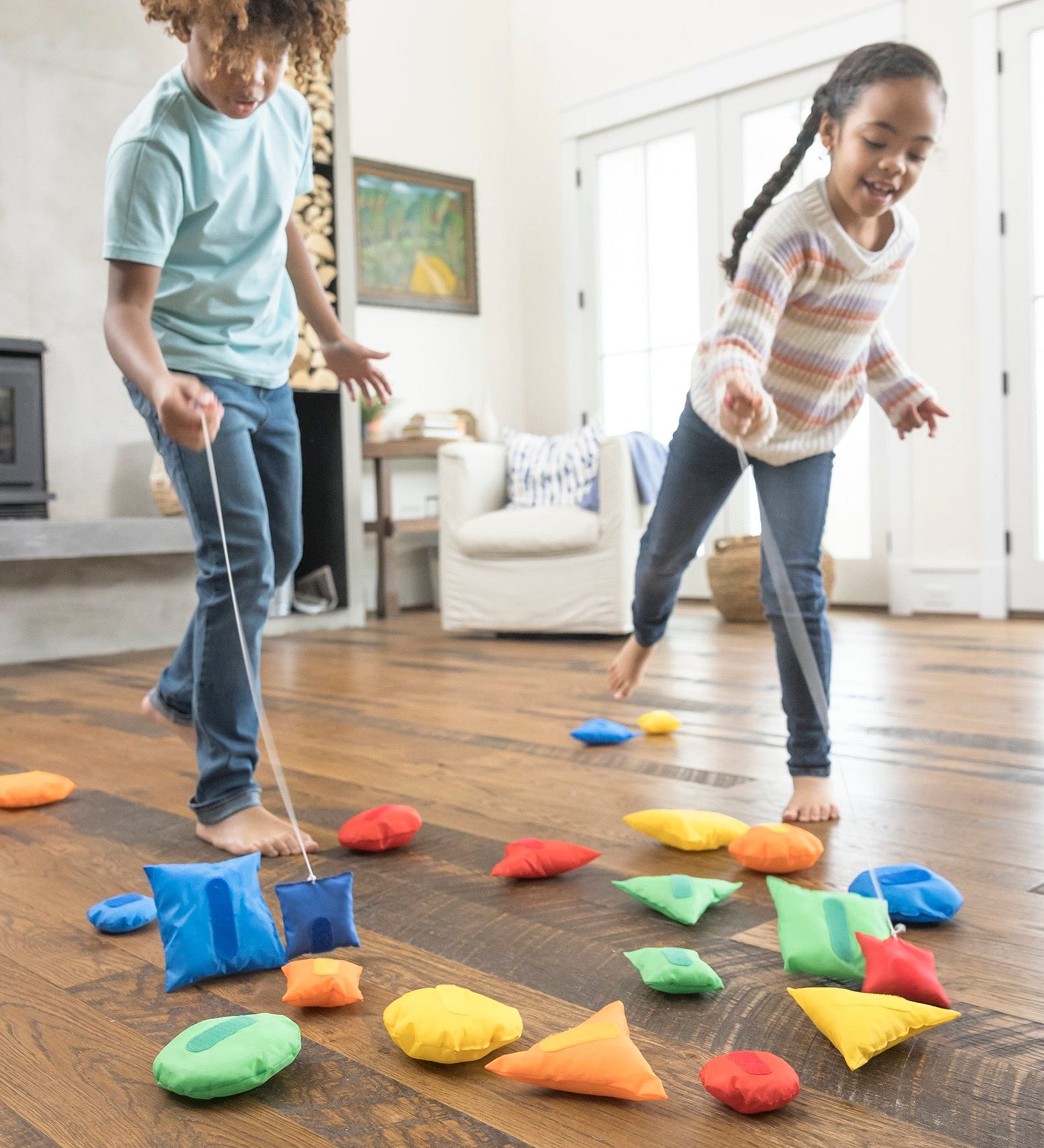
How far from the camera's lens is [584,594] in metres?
3.91

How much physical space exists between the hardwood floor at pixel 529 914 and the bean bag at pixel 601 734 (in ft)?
0.09

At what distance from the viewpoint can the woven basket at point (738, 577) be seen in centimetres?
434

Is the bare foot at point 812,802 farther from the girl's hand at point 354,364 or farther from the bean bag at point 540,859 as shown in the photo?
→ the girl's hand at point 354,364

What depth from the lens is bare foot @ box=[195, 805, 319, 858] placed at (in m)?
1.50

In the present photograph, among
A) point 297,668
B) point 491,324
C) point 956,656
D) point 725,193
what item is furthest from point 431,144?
point 956,656

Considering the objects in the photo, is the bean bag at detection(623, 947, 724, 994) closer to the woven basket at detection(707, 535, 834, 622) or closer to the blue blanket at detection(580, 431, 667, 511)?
the blue blanket at detection(580, 431, 667, 511)

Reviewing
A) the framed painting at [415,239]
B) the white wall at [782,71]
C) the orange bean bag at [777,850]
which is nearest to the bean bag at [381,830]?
the orange bean bag at [777,850]

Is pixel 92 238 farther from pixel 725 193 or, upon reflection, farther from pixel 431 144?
pixel 725 193

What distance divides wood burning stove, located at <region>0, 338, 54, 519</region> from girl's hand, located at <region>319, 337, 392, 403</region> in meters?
2.27

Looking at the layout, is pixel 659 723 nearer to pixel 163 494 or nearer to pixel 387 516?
pixel 163 494

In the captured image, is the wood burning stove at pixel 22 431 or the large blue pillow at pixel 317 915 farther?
the wood burning stove at pixel 22 431

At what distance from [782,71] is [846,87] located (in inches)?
145

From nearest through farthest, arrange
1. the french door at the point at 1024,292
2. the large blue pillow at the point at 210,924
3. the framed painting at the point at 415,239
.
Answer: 1. the large blue pillow at the point at 210,924
2. the french door at the point at 1024,292
3. the framed painting at the point at 415,239

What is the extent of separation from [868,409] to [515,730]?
2.95m
